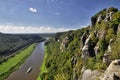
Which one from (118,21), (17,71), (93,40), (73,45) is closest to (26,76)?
(17,71)

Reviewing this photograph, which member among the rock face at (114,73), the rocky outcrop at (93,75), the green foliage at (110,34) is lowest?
the rocky outcrop at (93,75)

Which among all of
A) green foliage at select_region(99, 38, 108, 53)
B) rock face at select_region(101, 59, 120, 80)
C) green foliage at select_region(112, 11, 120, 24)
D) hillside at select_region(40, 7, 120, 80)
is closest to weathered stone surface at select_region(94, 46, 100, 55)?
hillside at select_region(40, 7, 120, 80)

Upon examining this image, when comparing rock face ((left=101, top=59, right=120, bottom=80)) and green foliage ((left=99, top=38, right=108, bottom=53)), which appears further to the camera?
green foliage ((left=99, top=38, right=108, bottom=53))

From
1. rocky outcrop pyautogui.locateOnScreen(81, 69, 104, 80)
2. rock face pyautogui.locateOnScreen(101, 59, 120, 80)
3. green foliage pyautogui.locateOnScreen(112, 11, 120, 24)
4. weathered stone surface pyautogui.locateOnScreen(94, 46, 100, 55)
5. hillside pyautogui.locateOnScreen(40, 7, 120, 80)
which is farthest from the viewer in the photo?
green foliage pyautogui.locateOnScreen(112, 11, 120, 24)

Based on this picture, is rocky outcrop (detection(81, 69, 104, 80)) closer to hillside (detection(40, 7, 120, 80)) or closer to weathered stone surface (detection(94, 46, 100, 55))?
hillside (detection(40, 7, 120, 80))

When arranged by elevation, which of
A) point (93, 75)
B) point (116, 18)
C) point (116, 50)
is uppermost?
point (116, 18)

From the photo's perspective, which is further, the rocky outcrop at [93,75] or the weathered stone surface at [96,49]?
the weathered stone surface at [96,49]

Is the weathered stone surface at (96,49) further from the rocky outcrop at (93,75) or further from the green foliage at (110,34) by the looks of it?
the rocky outcrop at (93,75)

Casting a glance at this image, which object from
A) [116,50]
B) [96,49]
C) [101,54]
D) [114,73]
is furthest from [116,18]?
[114,73]

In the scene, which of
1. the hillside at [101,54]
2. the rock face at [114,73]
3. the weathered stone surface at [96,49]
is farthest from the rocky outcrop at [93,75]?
the weathered stone surface at [96,49]

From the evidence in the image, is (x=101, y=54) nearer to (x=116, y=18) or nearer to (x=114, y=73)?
(x=116, y=18)

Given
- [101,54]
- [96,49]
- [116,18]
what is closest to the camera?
[101,54]

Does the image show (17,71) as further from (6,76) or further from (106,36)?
(106,36)

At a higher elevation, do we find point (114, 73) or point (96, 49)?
point (96, 49)
